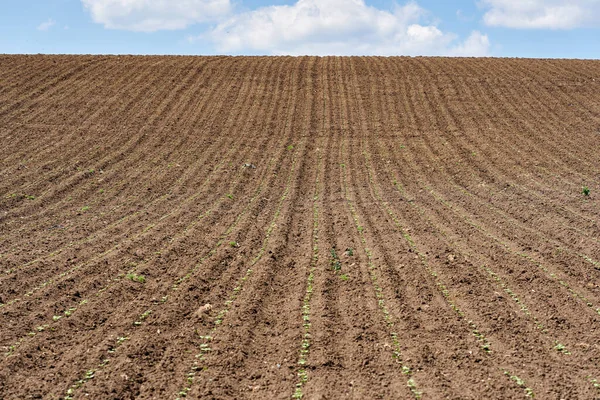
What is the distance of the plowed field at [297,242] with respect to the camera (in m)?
5.68

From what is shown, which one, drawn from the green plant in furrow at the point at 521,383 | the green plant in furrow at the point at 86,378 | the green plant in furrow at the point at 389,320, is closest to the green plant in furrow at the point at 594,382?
the green plant in furrow at the point at 521,383

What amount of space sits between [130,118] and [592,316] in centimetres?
1864

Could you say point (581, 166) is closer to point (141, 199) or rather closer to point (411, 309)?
point (411, 309)

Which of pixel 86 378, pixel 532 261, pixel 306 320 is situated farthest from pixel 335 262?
pixel 86 378

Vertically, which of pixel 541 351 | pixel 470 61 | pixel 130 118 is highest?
pixel 470 61

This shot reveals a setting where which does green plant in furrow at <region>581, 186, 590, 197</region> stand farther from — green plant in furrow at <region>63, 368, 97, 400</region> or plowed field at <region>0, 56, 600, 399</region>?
green plant in furrow at <region>63, 368, 97, 400</region>

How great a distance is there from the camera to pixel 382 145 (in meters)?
19.5

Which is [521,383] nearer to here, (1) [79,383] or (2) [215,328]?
(2) [215,328]

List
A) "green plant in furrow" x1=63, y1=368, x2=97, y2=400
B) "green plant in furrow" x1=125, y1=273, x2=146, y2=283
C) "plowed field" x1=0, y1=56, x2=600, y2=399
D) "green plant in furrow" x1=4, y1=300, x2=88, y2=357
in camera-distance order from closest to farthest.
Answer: "green plant in furrow" x1=63, y1=368, x2=97, y2=400, "plowed field" x1=0, y1=56, x2=600, y2=399, "green plant in furrow" x1=4, y1=300, x2=88, y2=357, "green plant in furrow" x1=125, y1=273, x2=146, y2=283

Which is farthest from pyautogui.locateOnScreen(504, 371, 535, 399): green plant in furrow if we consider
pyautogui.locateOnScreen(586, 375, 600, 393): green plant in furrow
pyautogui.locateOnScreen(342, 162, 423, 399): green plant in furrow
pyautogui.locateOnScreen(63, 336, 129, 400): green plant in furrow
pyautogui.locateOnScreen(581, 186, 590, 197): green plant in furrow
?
pyautogui.locateOnScreen(581, 186, 590, 197): green plant in furrow

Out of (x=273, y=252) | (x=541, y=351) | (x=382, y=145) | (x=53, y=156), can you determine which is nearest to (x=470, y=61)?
(x=382, y=145)

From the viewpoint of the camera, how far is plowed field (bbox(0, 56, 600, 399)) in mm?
5676

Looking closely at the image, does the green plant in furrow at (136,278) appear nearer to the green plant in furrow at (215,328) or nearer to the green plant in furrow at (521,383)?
the green plant in furrow at (215,328)

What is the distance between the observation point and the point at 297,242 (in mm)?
10195
